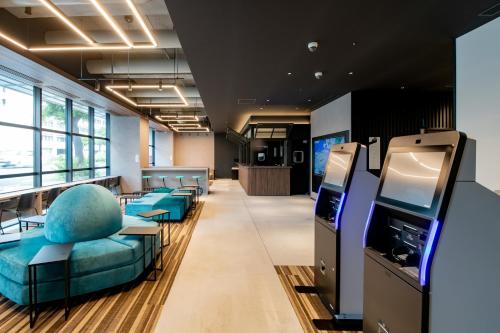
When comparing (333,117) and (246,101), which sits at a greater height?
(246,101)

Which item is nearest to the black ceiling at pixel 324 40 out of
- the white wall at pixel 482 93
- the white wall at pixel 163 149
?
the white wall at pixel 482 93

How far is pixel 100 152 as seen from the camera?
11.0 meters

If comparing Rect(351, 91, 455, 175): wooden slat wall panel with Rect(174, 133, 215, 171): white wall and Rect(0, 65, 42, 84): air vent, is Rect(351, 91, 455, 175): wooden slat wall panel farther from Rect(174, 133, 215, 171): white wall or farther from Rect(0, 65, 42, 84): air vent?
Rect(174, 133, 215, 171): white wall

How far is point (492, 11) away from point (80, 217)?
599cm

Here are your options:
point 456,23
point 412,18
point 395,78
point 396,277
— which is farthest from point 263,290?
point 395,78

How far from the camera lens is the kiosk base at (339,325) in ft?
8.32

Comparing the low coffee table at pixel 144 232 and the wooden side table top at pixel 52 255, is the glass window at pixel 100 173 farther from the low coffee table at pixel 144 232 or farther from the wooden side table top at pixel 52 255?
the wooden side table top at pixel 52 255

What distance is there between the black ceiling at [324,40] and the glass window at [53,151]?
5001 millimetres

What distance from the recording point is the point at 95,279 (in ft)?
10.1

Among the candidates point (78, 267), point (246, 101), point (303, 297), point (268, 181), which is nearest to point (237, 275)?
point (303, 297)

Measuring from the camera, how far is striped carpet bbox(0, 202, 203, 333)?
253cm

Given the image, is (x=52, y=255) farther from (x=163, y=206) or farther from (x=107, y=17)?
(x=163, y=206)

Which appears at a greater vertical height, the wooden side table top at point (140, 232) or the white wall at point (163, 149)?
the white wall at point (163, 149)

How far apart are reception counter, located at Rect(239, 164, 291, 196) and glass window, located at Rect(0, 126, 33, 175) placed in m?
7.29
